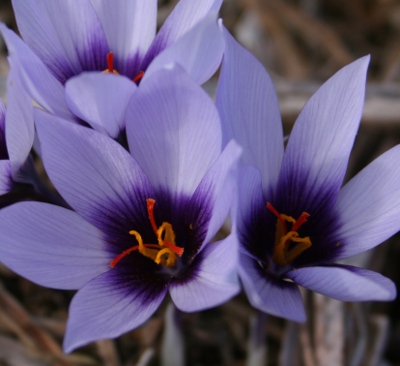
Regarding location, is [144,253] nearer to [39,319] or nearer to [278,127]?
[278,127]

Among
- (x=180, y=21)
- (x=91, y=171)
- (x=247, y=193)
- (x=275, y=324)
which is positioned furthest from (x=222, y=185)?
(x=275, y=324)

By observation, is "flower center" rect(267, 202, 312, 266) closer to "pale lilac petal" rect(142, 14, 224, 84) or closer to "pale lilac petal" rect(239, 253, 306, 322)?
"pale lilac petal" rect(239, 253, 306, 322)

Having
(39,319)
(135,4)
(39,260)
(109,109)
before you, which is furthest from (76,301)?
(39,319)

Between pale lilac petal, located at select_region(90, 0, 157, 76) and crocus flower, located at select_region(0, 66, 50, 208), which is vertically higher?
pale lilac petal, located at select_region(90, 0, 157, 76)

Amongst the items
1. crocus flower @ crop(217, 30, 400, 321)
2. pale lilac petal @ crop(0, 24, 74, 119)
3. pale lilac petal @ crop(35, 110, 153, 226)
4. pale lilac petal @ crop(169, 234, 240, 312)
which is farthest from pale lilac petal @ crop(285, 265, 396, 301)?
pale lilac petal @ crop(0, 24, 74, 119)

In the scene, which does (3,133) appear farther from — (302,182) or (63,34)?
(302,182)

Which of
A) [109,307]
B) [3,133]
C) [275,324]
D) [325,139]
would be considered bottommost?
[275,324]
